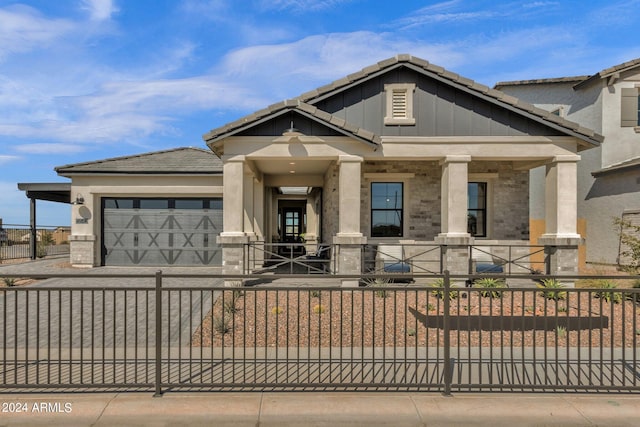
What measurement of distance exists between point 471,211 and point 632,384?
328 inches

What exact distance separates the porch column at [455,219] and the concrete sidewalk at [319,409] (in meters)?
6.02

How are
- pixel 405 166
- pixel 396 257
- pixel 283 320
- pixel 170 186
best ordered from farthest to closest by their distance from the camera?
pixel 170 186
pixel 405 166
pixel 396 257
pixel 283 320

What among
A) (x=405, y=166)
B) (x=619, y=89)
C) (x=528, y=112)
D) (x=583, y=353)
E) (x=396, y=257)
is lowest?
(x=583, y=353)

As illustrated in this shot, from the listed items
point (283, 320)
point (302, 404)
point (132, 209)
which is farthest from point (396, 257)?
point (132, 209)

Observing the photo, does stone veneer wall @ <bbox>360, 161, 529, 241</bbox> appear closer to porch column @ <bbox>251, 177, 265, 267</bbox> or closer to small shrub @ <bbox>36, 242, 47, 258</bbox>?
porch column @ <bbox>251, 177, 265, 267</bbox>

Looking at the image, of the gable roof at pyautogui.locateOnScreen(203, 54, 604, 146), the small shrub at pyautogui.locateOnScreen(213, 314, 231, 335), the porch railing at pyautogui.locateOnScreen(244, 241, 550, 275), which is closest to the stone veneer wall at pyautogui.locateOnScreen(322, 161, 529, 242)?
the porch railing at pyautogui.locateOnScreen(244, 241, 550, 275)

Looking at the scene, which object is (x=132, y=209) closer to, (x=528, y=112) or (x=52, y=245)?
(x=52, y=245)

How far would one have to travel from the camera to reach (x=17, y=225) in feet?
58.1

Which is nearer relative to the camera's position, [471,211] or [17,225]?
[471,211]

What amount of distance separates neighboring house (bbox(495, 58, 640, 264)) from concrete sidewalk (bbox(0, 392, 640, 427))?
1235 cm

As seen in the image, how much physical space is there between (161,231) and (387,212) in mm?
8887

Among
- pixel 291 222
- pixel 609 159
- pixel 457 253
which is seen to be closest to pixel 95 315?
pixel 457 253

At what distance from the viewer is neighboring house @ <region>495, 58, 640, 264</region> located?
542 inches

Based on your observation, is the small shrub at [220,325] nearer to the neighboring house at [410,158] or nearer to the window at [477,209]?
the neighboring house at [410,158]
